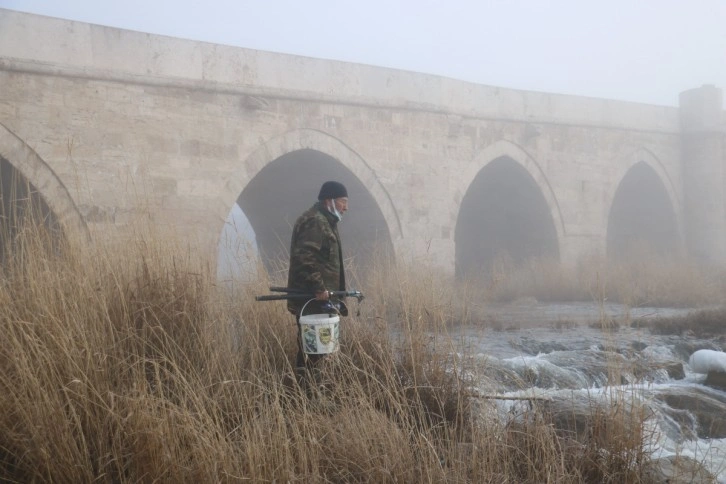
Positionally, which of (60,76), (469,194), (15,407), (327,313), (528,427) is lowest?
(528,427)

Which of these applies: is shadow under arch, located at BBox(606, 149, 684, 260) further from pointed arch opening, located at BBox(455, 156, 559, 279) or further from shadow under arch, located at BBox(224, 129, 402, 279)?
shadow under arch, located at BBox(224, 129, 402, 279)

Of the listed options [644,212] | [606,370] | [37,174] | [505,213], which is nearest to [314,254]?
[606,370]

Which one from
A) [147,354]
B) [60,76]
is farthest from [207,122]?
[147,354]

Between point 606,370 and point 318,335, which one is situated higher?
point 318,335

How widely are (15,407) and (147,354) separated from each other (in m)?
0.73

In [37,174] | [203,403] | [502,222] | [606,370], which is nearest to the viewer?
[203,403]

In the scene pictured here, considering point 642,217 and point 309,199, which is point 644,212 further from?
point 309,199

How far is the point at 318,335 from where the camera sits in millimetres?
3508

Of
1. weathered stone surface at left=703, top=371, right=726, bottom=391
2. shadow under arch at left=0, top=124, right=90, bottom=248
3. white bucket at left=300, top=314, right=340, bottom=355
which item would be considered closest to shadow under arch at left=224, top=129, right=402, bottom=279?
shadow under arch at left=0, top=124, right=90, bottom=248

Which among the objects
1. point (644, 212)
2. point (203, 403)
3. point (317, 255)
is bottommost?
point (203, 403)

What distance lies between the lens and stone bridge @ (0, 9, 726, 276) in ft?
28.7

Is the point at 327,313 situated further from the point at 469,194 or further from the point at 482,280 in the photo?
the point at 469,194

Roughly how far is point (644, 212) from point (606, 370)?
13312mm

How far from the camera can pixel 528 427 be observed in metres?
3.33
